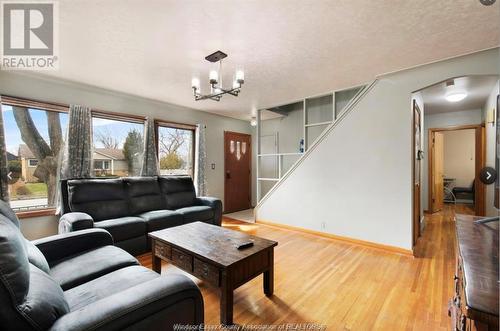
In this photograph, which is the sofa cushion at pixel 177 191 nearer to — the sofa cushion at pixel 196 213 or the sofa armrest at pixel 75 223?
the sofa cushion at pixel 196 213

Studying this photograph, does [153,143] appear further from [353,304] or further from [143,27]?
[353,304]

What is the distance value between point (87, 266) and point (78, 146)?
2.50m

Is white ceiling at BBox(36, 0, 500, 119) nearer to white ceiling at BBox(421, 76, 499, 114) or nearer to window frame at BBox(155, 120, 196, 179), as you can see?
white ceiling at BBox(421, 76, 499, 114)

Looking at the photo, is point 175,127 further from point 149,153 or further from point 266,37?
point 266,37

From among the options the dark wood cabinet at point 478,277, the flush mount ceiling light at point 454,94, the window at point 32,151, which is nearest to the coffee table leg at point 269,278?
the dark wood cabinet at point 478,277

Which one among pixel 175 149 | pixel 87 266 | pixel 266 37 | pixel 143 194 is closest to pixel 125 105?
pixel 175 149

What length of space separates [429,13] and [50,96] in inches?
181

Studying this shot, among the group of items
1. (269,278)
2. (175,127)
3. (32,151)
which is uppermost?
(175,127)

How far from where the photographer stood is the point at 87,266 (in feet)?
5.27

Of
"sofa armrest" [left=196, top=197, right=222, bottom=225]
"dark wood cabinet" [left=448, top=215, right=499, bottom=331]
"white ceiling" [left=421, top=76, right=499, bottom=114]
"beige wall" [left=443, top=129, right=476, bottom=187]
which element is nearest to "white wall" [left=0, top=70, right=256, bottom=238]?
"sofa armrest" [left=196, top=197, right=222, bottom=225]

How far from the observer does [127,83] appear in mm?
3387

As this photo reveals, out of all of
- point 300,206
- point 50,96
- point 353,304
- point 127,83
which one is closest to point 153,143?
point 127,83

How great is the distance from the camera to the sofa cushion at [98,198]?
2947 millimetres

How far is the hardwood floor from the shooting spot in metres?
→ 1.76
